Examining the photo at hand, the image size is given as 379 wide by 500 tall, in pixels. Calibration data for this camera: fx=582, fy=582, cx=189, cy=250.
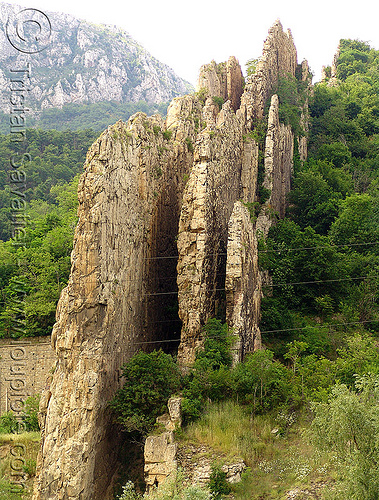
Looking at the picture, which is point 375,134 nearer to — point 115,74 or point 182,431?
point 182,431

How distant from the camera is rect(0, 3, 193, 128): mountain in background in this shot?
10975cm

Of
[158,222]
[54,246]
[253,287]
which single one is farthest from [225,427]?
[54,246]

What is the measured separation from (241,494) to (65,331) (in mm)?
8787

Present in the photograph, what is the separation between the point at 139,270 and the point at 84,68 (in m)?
105

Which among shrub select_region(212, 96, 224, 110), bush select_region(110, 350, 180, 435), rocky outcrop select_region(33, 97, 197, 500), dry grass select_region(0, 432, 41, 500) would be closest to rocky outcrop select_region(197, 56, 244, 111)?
shrub select_region(212, 96, 224, 110)

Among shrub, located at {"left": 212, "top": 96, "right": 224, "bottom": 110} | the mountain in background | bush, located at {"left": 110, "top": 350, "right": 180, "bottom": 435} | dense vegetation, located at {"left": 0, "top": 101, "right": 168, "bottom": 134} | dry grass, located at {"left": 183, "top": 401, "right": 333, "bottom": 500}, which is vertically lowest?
dry grass, located at {"left": 183, "top": 401, "right": 333, "bottom": 500}

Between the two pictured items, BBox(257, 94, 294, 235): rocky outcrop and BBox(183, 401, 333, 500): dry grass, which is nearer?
BBox(183, 401, 333, 500): dry grass

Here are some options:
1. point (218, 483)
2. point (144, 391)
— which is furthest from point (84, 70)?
point (218, 483)

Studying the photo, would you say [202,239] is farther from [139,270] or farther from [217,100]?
[217,100]

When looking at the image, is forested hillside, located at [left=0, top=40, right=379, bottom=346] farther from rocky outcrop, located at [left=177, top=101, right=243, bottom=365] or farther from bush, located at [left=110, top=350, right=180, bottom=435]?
bush, located at [left=110, top=350, right=180, bottom=435]

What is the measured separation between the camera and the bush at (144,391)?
22.4m

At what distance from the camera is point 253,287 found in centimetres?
2897

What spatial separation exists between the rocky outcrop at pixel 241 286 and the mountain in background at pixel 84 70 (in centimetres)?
7787

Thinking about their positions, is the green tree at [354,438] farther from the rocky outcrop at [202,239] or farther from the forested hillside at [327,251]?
the forested hillside at [327,251]
